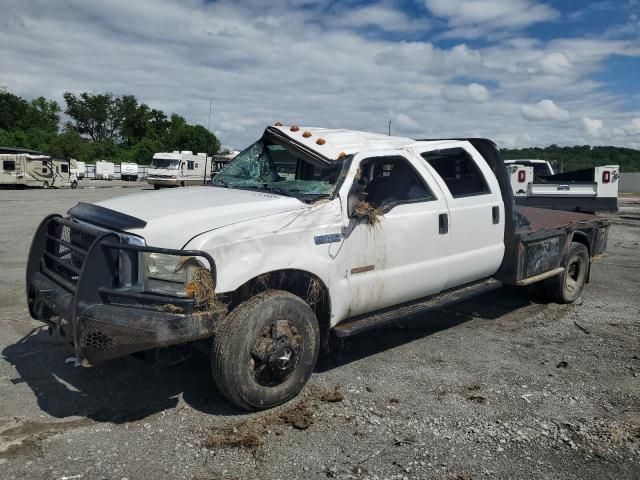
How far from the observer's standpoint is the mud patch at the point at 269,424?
356 centimetres

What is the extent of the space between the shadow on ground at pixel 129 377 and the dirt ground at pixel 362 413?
0.02 metres

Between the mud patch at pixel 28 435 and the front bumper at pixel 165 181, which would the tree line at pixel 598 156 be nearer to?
the front bumper at pixel 165 181

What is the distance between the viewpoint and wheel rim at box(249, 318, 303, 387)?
3881 millimetres

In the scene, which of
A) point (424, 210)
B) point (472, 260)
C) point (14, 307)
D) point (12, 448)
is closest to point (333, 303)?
point (424, 210)

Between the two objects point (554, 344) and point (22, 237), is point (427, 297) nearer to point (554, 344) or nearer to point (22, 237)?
point (554, 344)

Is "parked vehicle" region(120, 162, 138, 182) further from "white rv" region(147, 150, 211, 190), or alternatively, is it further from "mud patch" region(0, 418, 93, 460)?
"mud patch" region(0, 418, 93, 460)

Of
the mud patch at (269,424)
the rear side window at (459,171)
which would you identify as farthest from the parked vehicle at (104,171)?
the mud patch at (269,424)

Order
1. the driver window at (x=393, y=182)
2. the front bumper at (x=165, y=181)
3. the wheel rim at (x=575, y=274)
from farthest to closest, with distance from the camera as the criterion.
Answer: the front bumper at (x=165, y=181), the wheel rim at (x=575, y=274), the driver window at (x=393, y=182)

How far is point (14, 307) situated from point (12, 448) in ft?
11.5

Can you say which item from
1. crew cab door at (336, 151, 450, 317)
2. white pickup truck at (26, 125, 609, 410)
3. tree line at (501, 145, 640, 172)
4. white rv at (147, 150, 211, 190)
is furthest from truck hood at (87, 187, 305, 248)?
tree line at (501, 145, 640, 172)

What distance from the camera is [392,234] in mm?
4688

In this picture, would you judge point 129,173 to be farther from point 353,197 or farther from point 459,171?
point 353,197

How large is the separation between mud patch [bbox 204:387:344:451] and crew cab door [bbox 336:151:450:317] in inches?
28.4

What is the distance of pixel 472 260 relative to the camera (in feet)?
18.1
